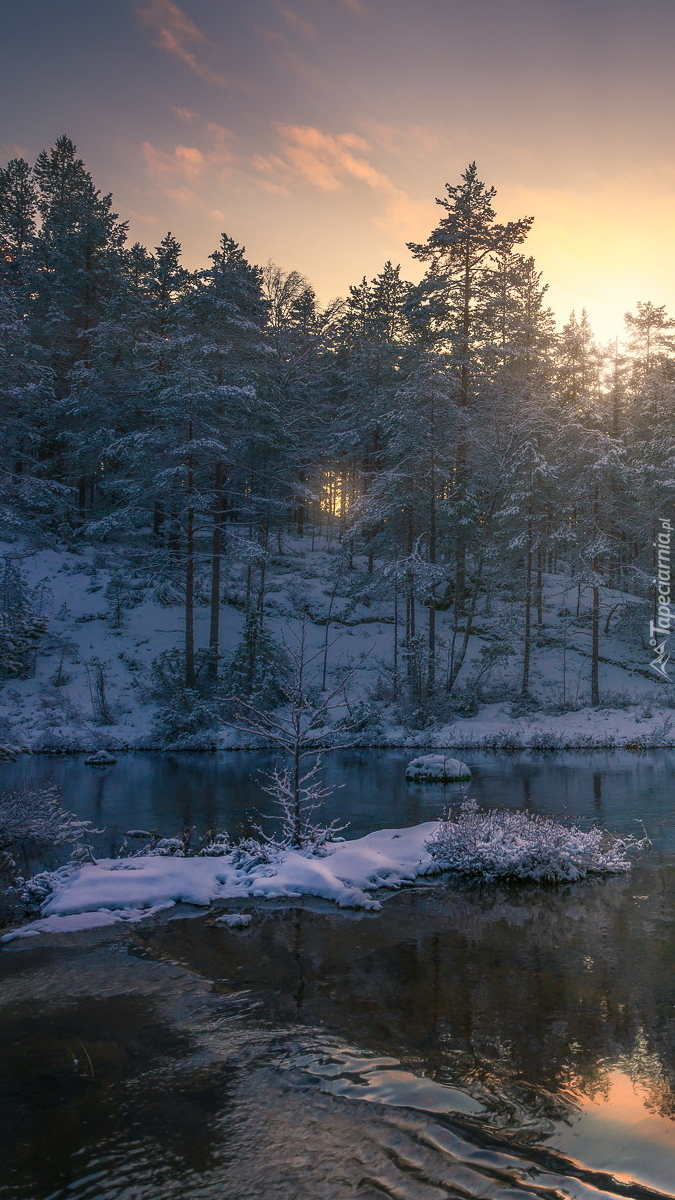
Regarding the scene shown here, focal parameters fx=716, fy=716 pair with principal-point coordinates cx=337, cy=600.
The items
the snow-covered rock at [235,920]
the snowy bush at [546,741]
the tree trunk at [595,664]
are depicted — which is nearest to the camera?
the snow-covered rock at [235,920]

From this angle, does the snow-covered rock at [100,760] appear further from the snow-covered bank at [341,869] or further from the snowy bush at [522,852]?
the snowy bush at [522,852]

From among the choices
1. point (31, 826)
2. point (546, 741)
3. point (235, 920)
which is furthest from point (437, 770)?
point (235, 920)

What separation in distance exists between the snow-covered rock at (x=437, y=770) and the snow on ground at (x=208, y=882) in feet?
23.3

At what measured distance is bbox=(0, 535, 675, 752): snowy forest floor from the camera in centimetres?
2527

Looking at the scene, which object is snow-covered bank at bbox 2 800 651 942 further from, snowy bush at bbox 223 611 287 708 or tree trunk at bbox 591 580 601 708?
tree trunk at bbox 591 580 601 708

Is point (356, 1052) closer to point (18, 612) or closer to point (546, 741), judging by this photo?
point (546, 741)

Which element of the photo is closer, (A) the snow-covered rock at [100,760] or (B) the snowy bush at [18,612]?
(A) the snow-covered rock at [100,760]

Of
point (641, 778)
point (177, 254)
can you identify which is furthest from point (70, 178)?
point (641, 778)

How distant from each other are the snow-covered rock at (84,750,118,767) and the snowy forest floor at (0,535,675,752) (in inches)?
72.6

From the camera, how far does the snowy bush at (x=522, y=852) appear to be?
10805 mm

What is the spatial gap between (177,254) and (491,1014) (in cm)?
3951

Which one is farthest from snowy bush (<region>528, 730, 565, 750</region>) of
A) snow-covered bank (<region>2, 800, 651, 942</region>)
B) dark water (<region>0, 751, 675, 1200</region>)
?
dark water (<region>0, 751, 675, 1200</region>)

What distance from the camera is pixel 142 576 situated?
3566 centimetres

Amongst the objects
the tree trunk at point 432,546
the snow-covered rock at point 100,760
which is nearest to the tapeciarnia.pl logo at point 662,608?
the tree trunk at point 432,546
